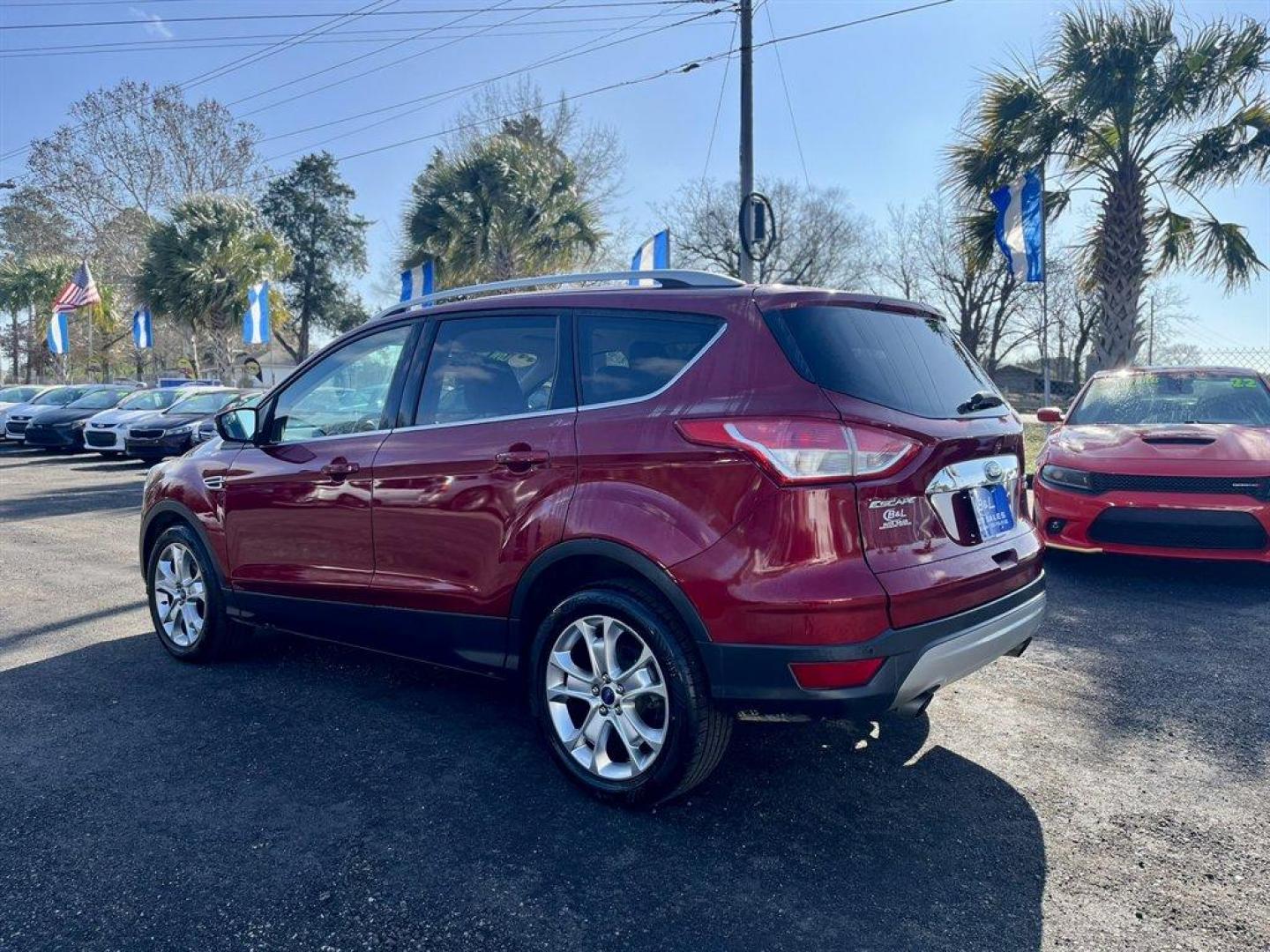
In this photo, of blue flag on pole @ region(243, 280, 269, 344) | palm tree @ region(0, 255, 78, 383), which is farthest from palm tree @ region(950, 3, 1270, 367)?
palm tree @ region(0, 255, 78, 383)

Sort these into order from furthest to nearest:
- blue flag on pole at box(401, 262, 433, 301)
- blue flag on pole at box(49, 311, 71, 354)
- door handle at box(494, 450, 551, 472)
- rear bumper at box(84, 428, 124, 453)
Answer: blue flag on pole at box(49, 311, 71, 354), blue flag on pole at box(401, 262, 433, 301), rear bumper at box(84, 428, 124, 453), door handle at box(494, 450, 551, 472)

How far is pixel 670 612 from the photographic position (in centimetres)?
293

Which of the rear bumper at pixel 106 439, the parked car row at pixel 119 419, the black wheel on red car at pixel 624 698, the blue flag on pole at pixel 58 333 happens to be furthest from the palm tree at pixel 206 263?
the black wheel on red car at pixel 624 698

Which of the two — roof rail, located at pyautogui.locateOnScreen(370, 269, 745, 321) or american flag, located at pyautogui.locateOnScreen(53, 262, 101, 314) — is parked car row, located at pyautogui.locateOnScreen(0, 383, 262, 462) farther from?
roof rail, located at pyautogui.locateOnScreen(370, 269, 745, 321)

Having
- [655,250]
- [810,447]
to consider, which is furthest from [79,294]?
[810,447]

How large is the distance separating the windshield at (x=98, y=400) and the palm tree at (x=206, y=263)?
362cm

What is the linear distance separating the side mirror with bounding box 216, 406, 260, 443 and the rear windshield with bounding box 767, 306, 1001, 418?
2.76 metres

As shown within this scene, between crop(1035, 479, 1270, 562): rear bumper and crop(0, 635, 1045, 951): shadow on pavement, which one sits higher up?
crop(1035, 479, 1270, 562): rear bumper

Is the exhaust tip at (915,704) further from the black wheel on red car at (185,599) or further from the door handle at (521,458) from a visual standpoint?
the black wheel on red car at (185,599)

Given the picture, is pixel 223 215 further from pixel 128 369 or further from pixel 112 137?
pixel 128 369

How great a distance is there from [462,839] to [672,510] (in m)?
1.22

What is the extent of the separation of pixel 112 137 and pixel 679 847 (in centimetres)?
4499

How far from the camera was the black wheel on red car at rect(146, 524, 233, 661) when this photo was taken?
15.2 feet

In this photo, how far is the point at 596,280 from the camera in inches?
148
